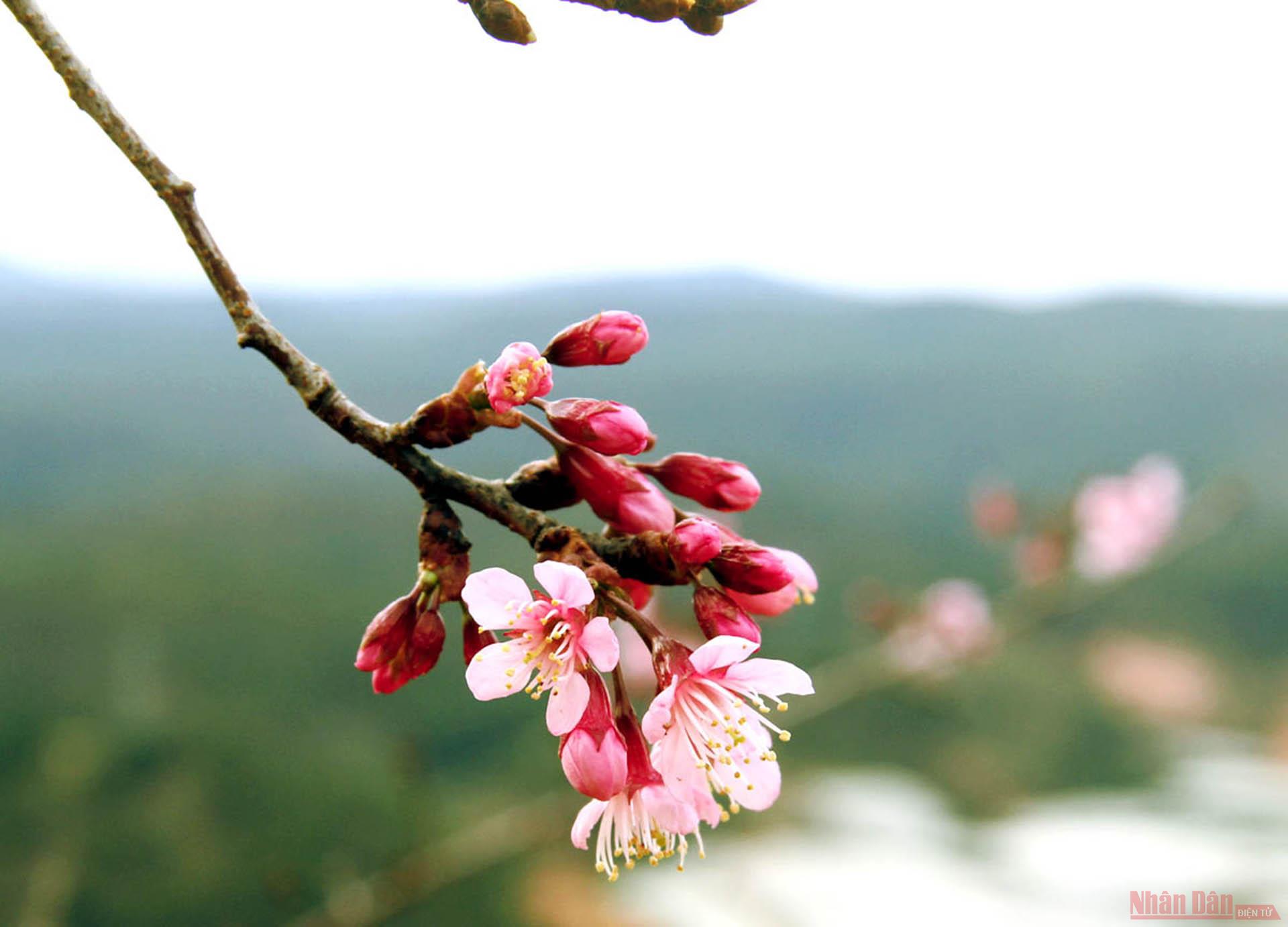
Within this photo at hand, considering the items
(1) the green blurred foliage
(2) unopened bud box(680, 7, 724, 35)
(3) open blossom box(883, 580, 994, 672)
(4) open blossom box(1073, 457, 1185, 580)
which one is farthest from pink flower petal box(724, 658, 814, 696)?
(4) open blossom box(1073, 457, 1185, 580)

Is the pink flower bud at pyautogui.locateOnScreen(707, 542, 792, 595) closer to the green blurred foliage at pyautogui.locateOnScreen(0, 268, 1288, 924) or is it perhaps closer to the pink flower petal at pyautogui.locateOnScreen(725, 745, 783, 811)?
the pink flower petal at pyautogui.locateOnScreen(725, 745, 783, 811)

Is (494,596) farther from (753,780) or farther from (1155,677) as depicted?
(1155,677)

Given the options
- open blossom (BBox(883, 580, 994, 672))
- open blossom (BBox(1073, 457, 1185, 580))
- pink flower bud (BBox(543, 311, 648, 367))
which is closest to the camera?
pink flower bud (BBox(543, 311, 648, 367))

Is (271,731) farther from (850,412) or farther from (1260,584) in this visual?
(1260,584)


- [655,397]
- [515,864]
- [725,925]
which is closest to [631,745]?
[515,864]

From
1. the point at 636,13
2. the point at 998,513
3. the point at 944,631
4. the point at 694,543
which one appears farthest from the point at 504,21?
the point at 944,631

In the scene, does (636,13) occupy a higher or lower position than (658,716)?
higher

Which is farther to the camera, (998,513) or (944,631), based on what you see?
(944,631)
